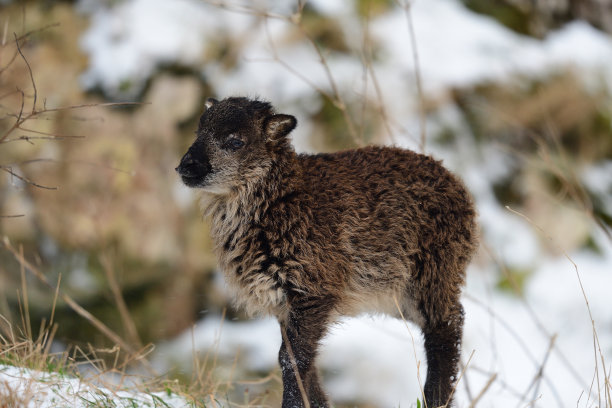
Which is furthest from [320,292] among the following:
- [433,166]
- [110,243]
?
[110,243]

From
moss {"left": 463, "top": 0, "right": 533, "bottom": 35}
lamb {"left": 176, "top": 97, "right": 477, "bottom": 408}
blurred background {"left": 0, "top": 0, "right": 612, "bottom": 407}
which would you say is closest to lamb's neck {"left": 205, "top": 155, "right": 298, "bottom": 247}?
lamb {"left": 176, "top": 97, "right": 477, "bottom": 408}

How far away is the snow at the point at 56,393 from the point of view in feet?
11.1

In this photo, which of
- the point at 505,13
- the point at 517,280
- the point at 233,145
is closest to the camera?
the point at 233,145

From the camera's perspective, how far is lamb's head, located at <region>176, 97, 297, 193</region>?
418cm

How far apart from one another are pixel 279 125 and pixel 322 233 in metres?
0.78

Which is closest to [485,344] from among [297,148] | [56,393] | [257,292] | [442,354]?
[297,148]

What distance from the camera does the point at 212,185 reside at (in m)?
4.23

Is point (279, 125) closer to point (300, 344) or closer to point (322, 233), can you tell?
point (322, 233)

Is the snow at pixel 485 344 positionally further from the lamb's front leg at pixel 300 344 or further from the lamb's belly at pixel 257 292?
the lamb's front leg at pixel 300 344

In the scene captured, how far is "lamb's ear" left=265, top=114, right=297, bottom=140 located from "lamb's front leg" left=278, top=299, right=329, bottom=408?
44.6 inches

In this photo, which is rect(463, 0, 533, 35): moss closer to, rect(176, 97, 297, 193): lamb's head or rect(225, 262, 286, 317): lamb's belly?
rect(176, 97, 297, 193): lamb's head

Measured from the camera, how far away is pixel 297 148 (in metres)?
9.75

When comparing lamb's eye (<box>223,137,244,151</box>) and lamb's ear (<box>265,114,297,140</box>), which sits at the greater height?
lamb's ear (<box>265,114,297,140</box>)

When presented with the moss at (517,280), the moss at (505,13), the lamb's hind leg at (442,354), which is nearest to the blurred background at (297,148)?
the moss at (517,280)
